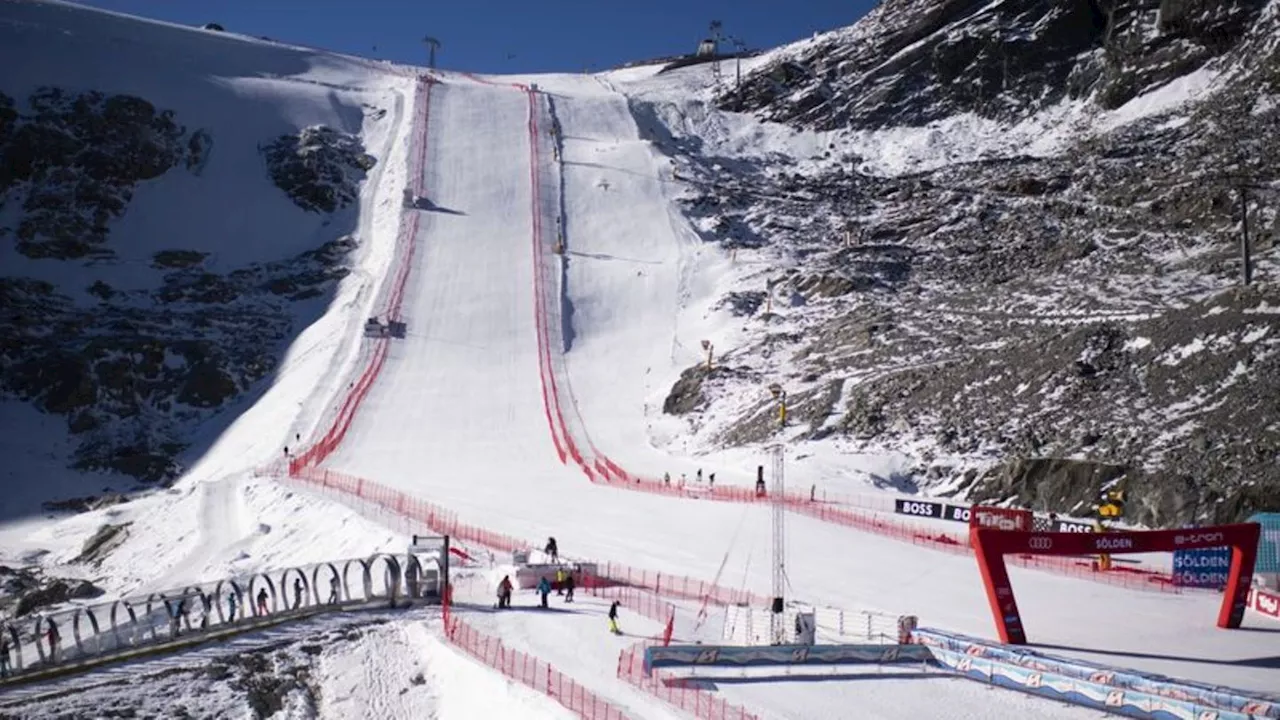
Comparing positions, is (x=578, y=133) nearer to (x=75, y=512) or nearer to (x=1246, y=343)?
(x=75, y=512)

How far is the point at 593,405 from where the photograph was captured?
52781 millimetres

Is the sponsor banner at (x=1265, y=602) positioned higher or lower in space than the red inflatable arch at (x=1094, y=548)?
lower

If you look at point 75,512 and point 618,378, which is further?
point 618,378

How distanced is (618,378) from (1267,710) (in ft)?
140

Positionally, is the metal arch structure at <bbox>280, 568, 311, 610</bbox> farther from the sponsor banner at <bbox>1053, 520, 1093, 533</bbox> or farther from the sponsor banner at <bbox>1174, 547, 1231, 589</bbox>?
the sponsor banner at <bbox>1174, 547, 1231, 589</bbox>

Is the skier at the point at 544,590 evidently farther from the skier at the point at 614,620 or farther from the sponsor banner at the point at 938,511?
the sponsor banner at the point at 938,511

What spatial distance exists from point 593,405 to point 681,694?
3533cm

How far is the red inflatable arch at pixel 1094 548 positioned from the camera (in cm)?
2055

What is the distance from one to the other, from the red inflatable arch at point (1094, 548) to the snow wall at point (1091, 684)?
1.44 m

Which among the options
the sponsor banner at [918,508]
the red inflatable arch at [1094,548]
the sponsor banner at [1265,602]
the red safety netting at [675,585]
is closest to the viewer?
the red inflatable arch at [1094,548]

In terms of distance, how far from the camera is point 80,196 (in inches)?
2901

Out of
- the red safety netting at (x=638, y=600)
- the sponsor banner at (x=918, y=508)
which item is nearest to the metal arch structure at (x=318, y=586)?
the red safety netting at (x=638, y=600)

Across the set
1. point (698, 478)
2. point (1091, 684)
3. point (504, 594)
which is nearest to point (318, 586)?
point (504, 594)

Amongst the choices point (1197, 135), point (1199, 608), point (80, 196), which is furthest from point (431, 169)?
point (1199, 608)
